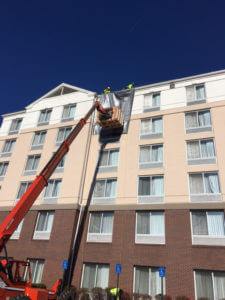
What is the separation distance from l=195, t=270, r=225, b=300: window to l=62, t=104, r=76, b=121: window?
18.4 m

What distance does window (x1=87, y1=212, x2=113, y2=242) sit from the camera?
18430 mm

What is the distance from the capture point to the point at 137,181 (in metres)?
19.8

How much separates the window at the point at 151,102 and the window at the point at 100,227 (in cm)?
1070

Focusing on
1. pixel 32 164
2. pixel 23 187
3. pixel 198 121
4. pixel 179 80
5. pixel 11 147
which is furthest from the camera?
pixel 11 147

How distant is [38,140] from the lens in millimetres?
26359

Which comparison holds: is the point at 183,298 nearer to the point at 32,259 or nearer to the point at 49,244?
the point at 49,244

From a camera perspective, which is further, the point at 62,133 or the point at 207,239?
the point at 62,133

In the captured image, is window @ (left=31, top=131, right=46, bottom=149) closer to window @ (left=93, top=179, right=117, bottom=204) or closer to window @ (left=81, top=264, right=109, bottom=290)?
window @ (left=93, top=179, right=117, bottom=204)

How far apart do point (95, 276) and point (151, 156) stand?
10.2 m

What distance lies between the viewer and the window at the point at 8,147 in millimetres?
27413

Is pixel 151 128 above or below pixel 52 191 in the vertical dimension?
above

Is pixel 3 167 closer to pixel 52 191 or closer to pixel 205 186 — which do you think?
pixel 52 191

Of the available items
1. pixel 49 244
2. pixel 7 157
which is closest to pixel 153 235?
pixel 49 244

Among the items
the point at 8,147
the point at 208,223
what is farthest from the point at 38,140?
the point at 208,223
